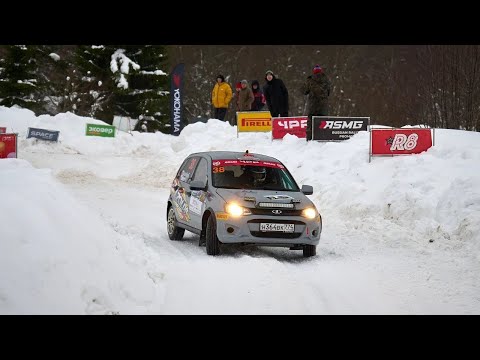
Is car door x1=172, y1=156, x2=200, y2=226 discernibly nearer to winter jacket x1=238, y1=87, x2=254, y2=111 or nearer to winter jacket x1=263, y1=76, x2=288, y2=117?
winter jacket x1=263, y1=76, x2=288, y2=117

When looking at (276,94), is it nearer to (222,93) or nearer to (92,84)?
(222,93)

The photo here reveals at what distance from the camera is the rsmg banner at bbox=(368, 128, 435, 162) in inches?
691

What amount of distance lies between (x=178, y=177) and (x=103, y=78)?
3458 centimetres

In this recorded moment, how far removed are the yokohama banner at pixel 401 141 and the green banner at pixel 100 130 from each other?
19299 millimetres

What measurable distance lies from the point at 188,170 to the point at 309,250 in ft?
9.56

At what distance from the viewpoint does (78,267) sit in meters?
7.45

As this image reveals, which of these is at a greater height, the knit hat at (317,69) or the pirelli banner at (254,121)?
the knit hat at (317,69)

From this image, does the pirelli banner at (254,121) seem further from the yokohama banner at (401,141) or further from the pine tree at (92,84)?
the pine tree at (92,84)

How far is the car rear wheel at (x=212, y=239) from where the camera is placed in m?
10.8

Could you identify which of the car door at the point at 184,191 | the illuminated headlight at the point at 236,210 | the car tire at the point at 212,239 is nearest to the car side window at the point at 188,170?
the car door at the point at 184,191

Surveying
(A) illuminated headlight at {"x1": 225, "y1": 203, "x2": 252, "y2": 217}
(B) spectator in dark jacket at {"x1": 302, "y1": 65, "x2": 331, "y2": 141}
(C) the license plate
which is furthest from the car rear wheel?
(B) spectator in dark jacket at {"x1": 302, "y1": 65, "x2": 331, "y2": 141}

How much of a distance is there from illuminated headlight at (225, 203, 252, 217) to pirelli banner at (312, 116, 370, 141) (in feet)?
34.0

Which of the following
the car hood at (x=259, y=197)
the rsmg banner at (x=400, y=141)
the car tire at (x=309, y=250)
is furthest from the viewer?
the rsmg banner at (x=400, y=141)
